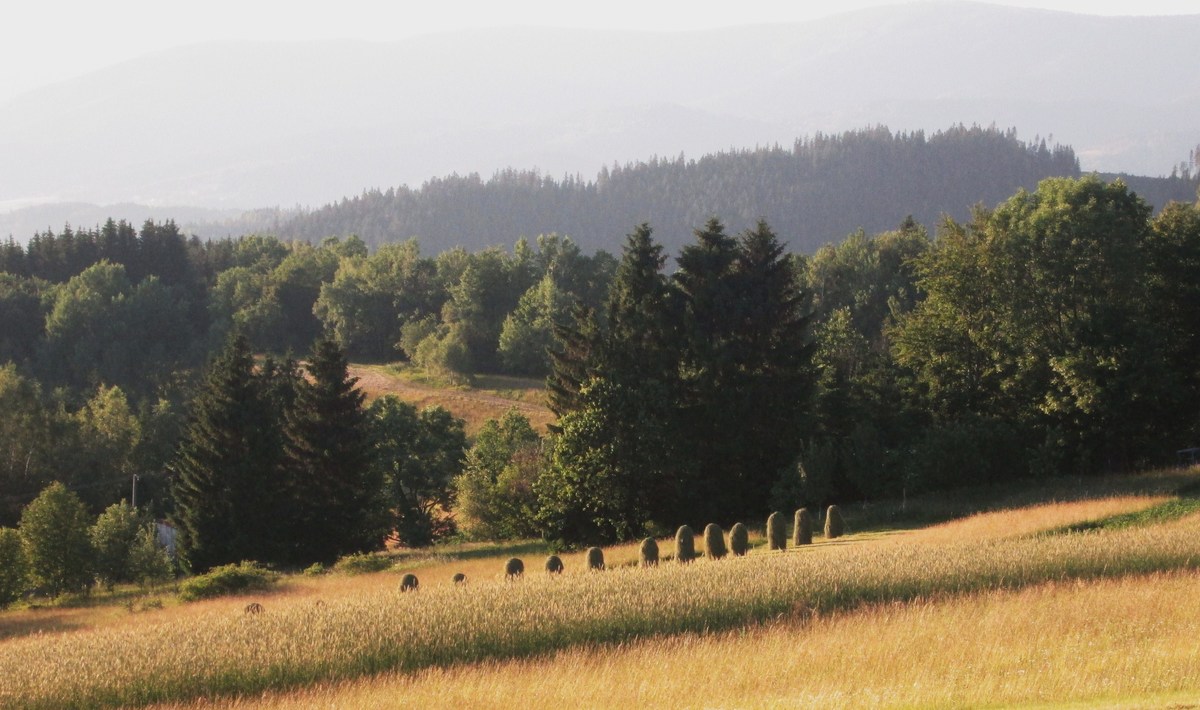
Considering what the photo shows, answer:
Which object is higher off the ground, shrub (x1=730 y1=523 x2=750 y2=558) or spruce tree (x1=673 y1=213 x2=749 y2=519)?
spruce tree (x1=673 y1=213 x2=749 y2=519)

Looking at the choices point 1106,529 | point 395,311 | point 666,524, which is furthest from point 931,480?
point 395,311

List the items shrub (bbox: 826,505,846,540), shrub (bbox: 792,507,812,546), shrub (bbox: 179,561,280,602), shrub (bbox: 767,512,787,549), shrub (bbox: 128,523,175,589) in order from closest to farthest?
shrub (bbox: 767,512,787,549), shrub (bbox: 792,507,812,546), shrub (bbox: 826,505,846,540), shrub (bbox: 179,561,280,602), shrub (bbox: 128,523,175,589)

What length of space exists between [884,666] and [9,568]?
4632 cm

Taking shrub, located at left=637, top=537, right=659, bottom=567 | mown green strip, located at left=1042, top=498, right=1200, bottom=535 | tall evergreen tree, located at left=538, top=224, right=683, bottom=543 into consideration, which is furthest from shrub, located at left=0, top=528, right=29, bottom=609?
mown green strip, located at left=1042, top=498, right=1200, bottom=535

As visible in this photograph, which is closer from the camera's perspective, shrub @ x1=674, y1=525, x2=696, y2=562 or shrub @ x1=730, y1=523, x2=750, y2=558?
shrub @ x1=730, y1=523, x2=750, y2=558

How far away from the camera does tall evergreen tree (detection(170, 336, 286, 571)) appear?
221ft

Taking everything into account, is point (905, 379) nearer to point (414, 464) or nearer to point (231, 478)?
point (414, 464)

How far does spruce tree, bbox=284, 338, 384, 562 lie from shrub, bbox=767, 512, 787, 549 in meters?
30.9

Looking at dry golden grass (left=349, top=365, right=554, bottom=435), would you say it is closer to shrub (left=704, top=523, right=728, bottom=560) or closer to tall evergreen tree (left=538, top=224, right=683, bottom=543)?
tall evergreen tree (left=538, top=224, right=683, bottom=543)

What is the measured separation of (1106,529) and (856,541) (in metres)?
8.93

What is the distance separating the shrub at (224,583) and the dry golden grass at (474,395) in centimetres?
6251

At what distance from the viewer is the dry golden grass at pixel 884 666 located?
20.1 meters

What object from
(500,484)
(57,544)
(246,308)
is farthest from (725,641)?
(246,308)

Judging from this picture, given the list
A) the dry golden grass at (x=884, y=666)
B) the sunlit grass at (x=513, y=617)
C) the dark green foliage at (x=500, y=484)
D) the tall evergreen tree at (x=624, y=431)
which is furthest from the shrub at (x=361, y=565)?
the dry golden grass at (x=884, y=666)
